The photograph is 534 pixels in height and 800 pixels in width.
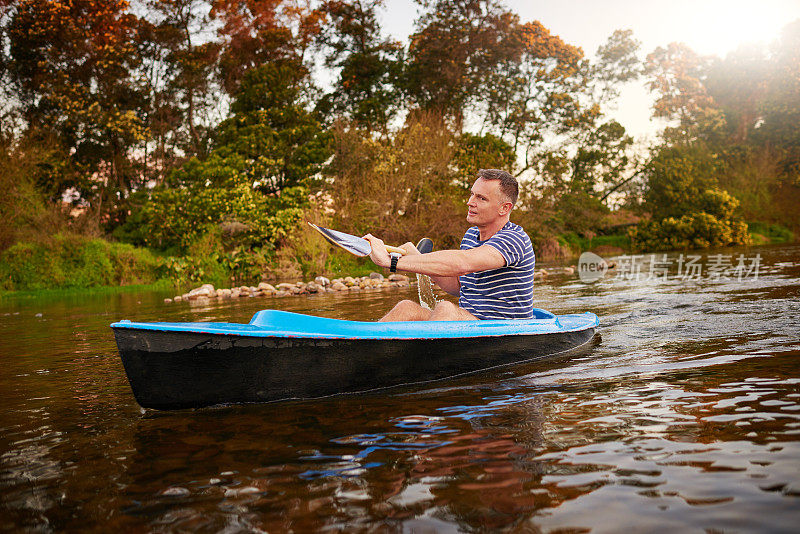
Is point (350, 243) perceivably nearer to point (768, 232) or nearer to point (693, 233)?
point (693, 233)

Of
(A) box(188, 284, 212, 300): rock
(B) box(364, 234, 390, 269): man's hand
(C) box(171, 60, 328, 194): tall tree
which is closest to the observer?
(B) box(364, 234, 390, 269): man's hand

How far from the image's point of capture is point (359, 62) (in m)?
27.9

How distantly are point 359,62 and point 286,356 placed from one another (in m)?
26.2

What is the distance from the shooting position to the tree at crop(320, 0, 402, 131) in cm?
2778

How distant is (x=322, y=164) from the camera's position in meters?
24.9

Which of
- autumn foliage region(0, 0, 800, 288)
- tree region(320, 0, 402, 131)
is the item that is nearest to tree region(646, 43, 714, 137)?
autumn foliage region(0, 0, 800, 288)

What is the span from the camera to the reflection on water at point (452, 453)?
199cm

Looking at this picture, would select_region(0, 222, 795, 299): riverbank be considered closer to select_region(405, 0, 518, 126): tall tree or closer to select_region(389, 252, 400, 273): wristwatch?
select_region(405, 0, 518, 126): tall tree

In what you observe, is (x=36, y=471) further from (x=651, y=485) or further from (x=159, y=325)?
(x=651, y=485)

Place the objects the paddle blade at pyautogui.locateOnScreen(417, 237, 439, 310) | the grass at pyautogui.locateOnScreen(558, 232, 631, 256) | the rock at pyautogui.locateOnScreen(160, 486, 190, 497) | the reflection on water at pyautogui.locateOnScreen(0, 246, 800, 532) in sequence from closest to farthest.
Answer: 1. the reflection on water at pyautogui.locateOnScreen(0, 246, 800, 532)
2. the rock at pyautogui.locateOnScreen(160, 486, 190, 497)
3. the paddle blade at pyautogui.locateOnScreen(417, 237, 439, 310)
4. the grass at pyautogui.locateOnScreen(558, 232, 631, 256)

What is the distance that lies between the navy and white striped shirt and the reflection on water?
0.43 meters

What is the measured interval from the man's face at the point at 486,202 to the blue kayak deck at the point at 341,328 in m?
0.69

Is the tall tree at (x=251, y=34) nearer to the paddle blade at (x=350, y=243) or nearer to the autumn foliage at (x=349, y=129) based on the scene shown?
the autumn foliage at (x=349, y=129)

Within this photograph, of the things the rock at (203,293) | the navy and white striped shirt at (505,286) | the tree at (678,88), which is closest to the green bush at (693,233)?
the tree at (678,88)
